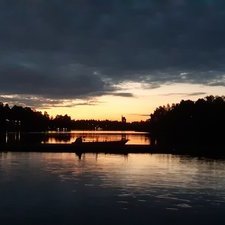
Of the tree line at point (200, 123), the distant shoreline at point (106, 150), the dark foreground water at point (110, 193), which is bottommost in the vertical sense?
the dark foreground water at point (110, 193)

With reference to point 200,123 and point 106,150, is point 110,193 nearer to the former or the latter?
point 106,150

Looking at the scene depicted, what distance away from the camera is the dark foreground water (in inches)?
1094

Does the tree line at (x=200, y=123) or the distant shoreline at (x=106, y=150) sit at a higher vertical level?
the tree line at (x=200, y=123)

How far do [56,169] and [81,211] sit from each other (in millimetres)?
23735

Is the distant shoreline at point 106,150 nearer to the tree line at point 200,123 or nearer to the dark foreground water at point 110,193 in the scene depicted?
the dark foreground water at point 110,193

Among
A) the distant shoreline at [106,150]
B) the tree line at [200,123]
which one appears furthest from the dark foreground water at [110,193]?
the tree line at [200,123]

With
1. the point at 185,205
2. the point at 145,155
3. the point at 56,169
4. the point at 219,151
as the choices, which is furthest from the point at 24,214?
the point at 219,151

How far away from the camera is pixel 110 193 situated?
35.9 m

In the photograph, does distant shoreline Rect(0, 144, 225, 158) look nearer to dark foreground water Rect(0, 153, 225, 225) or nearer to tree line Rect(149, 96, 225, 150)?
dark foreground water Rect(0, 153, 225, 225)

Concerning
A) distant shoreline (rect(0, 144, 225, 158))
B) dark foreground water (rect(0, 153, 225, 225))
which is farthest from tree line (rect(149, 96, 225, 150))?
dark foreground water (rect(0, 153, 225, 225))

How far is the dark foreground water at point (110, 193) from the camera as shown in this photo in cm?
2780

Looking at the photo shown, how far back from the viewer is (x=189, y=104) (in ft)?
640

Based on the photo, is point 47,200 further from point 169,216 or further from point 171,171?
point 171,171

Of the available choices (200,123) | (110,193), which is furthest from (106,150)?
(200,123)
